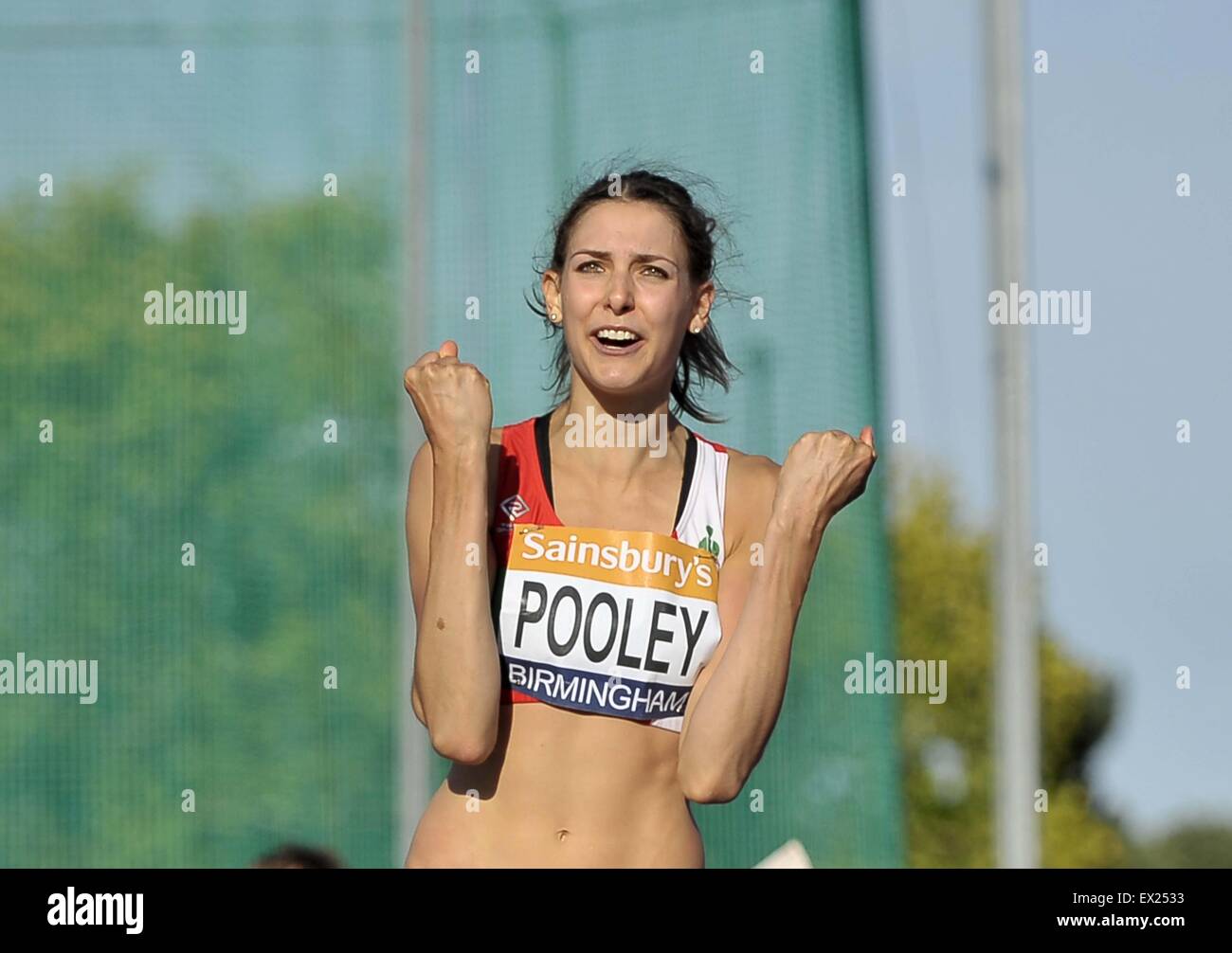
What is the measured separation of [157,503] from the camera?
5.69 m

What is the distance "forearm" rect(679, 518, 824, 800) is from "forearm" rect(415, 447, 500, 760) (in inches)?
15.2

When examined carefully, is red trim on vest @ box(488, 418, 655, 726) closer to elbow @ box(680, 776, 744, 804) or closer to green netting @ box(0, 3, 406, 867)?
elbow @ box(680, 776, 744, 804)

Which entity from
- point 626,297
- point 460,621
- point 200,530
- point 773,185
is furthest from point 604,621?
point 773,185

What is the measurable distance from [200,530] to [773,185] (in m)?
2.09

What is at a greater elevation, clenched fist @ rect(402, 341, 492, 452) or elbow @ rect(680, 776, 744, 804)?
clenched fist @ rect(402, 341, 492, 452)

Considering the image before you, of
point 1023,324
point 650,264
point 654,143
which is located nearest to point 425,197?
point 654,143

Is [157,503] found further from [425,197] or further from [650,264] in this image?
[650,264]

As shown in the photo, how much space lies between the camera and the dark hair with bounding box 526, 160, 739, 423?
3.59 m

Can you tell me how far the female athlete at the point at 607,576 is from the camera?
334 centimetres

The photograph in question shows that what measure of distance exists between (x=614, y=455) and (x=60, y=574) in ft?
8.73

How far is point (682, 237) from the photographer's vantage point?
358 cm

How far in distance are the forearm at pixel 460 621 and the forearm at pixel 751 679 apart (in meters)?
0.38

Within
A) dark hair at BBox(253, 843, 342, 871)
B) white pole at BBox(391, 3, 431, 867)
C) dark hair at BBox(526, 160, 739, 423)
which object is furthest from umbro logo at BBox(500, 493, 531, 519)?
white pole at BBox(391, 3, 431, 867)

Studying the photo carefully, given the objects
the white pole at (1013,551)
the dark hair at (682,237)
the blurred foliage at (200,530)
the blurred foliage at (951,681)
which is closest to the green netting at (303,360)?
the blurred foliage at (200,530)
